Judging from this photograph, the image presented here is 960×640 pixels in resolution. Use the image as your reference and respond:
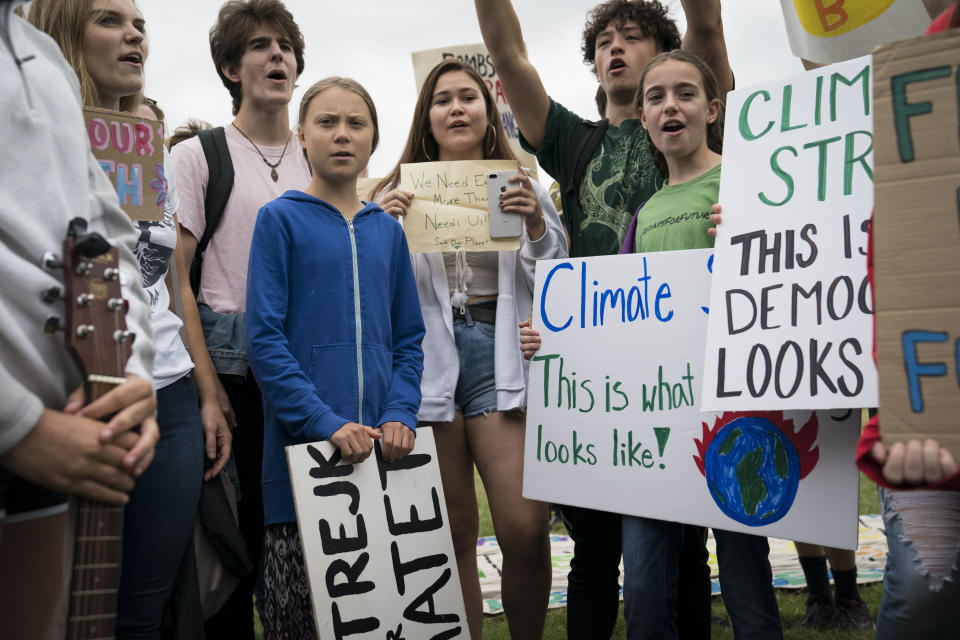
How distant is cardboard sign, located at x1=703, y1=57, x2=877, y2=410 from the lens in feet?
7.30

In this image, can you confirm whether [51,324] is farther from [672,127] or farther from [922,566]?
[672,127]

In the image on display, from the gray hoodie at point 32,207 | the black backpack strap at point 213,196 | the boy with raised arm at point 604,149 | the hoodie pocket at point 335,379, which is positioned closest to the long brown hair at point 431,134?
the boy with raised arm at point 604,149

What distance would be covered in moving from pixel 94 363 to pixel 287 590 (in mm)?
1278

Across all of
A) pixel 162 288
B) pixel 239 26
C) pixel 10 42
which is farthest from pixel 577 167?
pixel 10 42

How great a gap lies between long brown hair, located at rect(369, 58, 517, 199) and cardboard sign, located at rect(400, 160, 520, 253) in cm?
21

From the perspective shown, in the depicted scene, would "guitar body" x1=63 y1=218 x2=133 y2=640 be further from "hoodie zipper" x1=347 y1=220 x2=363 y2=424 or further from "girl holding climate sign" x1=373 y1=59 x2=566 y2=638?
"girl holding climate sign" x1=373 y1=59 x2=566 y2=638

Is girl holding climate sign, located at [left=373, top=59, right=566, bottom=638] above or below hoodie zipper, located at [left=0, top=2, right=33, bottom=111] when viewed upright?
below

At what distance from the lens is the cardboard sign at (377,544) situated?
8.05 ft

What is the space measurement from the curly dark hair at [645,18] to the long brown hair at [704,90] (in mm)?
596

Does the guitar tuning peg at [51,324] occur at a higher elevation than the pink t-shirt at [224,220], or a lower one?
lower

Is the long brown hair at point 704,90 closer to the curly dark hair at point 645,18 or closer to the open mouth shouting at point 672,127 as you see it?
the open mouth shouting at point 672,127

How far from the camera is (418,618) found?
2578 mm

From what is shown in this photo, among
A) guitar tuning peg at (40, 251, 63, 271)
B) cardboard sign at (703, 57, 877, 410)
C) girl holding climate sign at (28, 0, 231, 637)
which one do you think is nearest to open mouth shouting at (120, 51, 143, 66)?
girl holding climate sign at (28, 0, 231, 637)

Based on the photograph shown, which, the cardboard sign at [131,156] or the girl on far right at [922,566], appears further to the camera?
the cardboard sign at [131,156]
